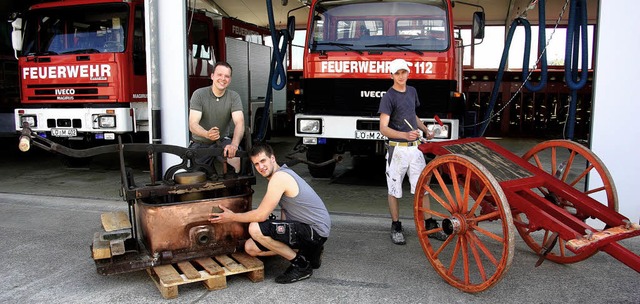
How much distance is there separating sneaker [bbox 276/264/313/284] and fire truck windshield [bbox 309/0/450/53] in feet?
11.5


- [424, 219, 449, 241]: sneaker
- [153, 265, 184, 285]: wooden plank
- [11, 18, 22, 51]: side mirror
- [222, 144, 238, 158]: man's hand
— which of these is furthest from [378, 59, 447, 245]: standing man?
[11, 18, 22, 51]: side mirror

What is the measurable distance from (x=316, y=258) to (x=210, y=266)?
2.59 ft

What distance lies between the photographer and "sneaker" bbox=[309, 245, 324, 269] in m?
4.02

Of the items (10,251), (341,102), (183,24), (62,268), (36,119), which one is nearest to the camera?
(62,268)

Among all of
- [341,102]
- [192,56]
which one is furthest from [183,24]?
[192,56]

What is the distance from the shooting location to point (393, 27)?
663 centimetres

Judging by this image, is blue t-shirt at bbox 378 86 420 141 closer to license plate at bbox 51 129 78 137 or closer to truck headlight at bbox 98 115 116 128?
truck headlight at bbox 98 115 116 128

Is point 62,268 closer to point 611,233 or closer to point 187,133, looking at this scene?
point 187,133

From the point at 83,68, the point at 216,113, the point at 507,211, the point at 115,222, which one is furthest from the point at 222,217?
the point at 83,68

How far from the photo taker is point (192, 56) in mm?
8852

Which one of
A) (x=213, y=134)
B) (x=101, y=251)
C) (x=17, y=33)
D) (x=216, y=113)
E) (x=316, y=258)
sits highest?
(x=17, y=33)

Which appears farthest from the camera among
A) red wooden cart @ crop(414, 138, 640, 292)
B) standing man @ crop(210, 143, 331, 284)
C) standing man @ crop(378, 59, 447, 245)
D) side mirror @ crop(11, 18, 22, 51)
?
side mirror @ crop(11, 18, 22, 51)

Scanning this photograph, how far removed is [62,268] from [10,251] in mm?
809

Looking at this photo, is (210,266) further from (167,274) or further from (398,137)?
(398,137)
